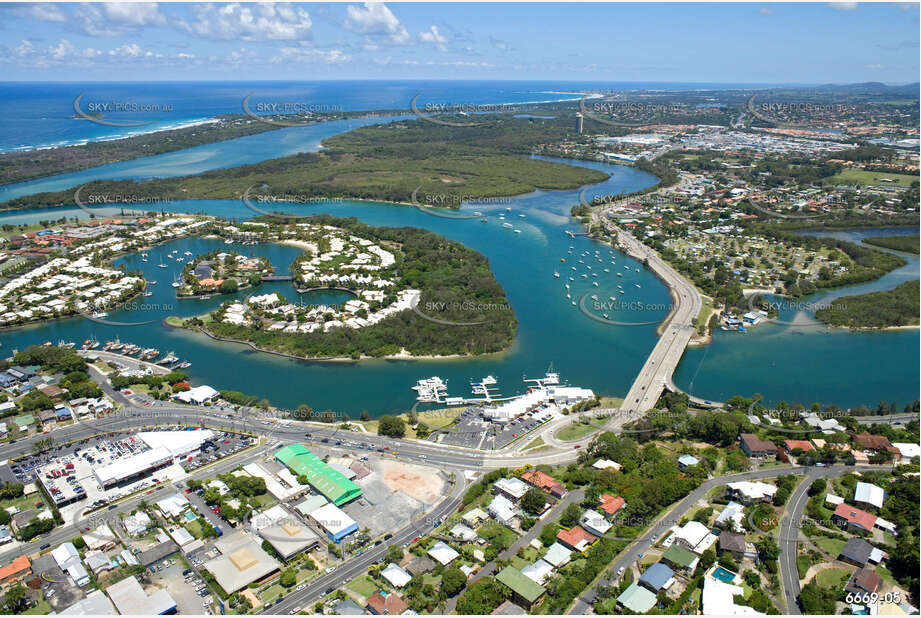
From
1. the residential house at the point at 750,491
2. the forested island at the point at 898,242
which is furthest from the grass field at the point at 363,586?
the forested island at the point at 898,242

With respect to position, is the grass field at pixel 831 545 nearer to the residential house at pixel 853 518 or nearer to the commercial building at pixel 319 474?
the residential house at pixel 853 518

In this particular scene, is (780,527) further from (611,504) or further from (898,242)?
(898,242)

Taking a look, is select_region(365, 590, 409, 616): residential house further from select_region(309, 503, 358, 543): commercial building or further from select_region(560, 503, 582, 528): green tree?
select_region(560, 503, 582, 528): green tree

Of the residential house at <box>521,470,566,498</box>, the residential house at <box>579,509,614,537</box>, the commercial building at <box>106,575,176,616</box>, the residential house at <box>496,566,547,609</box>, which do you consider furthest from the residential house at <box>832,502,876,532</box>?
the commercial building at <box>106,575,176,616</box>

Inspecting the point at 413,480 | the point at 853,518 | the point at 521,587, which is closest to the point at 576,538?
the point at 521,587

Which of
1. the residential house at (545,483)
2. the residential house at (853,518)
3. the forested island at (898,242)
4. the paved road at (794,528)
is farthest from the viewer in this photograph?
the forested island at (898,242)
